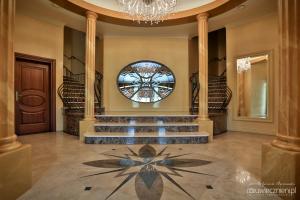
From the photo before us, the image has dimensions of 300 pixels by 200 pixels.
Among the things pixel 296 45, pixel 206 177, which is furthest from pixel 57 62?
pixel 296 45

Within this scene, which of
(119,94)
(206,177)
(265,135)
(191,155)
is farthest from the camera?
(119,94)

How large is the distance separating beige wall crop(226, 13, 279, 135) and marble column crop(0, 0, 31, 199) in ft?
17.3

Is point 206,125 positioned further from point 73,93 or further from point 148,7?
point 73,93

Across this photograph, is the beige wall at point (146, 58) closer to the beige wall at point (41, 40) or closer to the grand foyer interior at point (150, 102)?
the grand foyer interior at point (150, 102)

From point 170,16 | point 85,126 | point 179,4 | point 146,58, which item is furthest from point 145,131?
point 179,4

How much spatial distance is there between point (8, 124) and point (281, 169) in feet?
8.70

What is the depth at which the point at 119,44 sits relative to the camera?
6.45m

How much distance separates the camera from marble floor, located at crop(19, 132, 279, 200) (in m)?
1.90

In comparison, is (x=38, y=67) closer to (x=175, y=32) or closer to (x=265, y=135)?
(x=175, y=32)

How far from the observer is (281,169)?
1.81 meters

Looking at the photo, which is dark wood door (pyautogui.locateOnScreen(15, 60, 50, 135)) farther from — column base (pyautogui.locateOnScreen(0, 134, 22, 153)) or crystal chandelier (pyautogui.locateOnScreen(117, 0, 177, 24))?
column base (pyautogui.locateOnScreen(0, 134, 22, 153))

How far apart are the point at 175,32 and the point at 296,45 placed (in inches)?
179

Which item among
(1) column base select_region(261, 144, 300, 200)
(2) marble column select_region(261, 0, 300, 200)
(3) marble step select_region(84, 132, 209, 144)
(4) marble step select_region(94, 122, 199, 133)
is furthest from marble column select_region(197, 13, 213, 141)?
(2) marble column select_region(261, 0, 300, 200)

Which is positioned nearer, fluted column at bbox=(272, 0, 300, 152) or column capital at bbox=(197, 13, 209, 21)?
fluted column at bbox=(272, 0, 300, 152)
